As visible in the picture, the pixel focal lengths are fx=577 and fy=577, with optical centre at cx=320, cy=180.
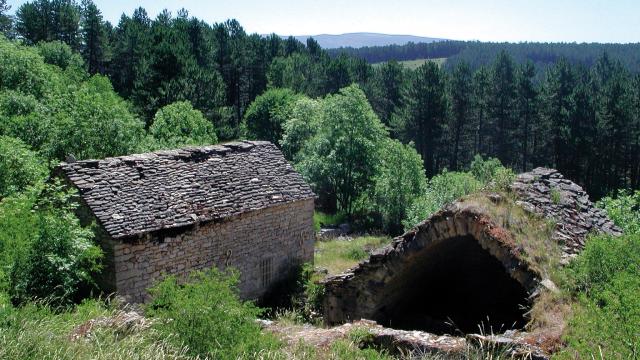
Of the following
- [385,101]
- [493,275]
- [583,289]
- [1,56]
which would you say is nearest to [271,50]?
[385,101]

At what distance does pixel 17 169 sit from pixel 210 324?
440 inches

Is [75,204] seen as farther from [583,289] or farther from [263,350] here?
[583,289]

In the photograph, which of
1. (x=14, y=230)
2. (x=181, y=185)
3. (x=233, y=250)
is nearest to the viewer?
(x=14, y=230)

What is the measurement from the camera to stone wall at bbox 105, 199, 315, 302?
16.5 metres


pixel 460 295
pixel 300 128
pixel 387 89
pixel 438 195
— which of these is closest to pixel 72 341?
pixel 460 295

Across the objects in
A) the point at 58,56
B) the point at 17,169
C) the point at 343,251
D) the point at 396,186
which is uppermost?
the point at 58,56

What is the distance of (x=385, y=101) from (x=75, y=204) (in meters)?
65.3

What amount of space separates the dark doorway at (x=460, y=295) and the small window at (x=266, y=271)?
6.46 meters

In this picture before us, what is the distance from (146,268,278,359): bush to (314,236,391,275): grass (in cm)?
1551

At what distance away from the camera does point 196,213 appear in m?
18.3

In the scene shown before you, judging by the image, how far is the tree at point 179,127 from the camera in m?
33.4

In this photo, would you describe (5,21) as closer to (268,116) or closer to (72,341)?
(268,116)

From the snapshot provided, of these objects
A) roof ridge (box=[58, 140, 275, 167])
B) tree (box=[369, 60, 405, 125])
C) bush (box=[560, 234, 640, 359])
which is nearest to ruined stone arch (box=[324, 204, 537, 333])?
bush (box=[560, 234, 640, 359])

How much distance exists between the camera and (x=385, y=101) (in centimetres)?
7788
